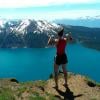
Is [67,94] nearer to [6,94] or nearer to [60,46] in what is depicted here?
[60,46]

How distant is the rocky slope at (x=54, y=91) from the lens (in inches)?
662

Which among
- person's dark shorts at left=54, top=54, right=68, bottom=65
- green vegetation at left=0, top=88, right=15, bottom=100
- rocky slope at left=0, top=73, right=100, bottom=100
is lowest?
rocky slope at left=0, top=73, right=100, bottom=100

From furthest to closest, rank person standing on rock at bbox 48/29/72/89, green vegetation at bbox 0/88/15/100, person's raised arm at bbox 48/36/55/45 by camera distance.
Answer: person standing on rock at bbox 48/29/72/89 → person's raised arm at bbox 48/36/55/45 → green vegetation at bbox 0/88/15/100

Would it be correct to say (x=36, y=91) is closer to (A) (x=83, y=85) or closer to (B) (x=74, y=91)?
(B) (x=74, y=91)

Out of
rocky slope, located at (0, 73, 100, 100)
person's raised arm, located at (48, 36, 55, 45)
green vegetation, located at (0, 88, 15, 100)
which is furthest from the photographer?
person's raised arm, located at (48, 36, 55, 45)

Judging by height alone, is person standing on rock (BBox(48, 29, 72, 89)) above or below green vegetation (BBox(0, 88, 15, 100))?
above

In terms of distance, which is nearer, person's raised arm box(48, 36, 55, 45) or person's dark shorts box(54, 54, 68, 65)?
person's raised arm box(48, 36, 55, 45)

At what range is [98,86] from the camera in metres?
22.1

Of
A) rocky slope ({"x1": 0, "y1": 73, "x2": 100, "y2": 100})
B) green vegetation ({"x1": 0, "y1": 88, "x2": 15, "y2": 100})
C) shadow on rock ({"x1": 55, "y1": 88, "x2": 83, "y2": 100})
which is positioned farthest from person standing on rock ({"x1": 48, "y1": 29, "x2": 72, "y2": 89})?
green vegetation ({"x1": 0, "y1": 88, "x2": 15, "y2": 100})

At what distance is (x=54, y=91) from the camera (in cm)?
1942

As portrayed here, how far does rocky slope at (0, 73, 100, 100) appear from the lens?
662 inches

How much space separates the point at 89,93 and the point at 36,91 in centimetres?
343

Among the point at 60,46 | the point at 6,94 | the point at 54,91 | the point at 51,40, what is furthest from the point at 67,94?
the point at 6,94

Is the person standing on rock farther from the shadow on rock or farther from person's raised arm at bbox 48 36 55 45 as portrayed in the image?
the shadow on rock
